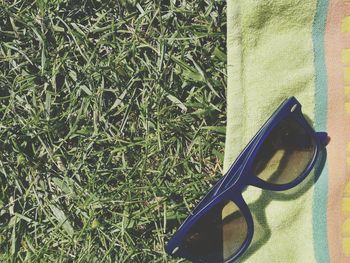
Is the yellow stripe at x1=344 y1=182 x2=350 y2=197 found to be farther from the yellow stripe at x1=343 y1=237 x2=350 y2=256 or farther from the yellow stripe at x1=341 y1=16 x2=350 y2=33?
the yellow stripe at x1=341 y1=16 x2=350 y2=33

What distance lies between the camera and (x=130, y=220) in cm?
126

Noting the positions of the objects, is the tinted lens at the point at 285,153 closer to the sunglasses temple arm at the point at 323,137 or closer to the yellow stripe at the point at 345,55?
the sunglasses temple arm at the point at 323,137

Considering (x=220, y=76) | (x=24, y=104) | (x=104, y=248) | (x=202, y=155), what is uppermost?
(x=220, y=76)

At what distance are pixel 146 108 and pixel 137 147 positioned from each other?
0.08 metres

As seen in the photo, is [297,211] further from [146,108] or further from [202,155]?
[146,108]

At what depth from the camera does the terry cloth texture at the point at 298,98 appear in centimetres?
116

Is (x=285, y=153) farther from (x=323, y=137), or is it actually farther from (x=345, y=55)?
(x=345, y=55)

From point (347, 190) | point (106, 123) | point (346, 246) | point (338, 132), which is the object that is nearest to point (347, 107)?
point (338, 132)

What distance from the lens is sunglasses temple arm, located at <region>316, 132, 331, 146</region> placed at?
117 centimetres

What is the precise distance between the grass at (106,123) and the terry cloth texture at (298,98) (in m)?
0.05

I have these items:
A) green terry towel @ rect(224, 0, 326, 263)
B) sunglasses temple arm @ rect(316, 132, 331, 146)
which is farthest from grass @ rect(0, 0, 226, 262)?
sunglasses temple arm @ rect(316, 132, 331, 146)

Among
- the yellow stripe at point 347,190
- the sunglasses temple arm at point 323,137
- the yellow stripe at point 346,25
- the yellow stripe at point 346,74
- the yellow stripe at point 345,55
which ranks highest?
the yellow stripe at point 346,25

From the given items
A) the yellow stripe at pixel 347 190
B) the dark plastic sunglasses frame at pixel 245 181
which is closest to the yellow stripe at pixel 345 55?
the dark plastic sunglasses frame at pixel 245 181

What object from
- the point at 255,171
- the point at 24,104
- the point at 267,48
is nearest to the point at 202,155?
the point at 255,171
